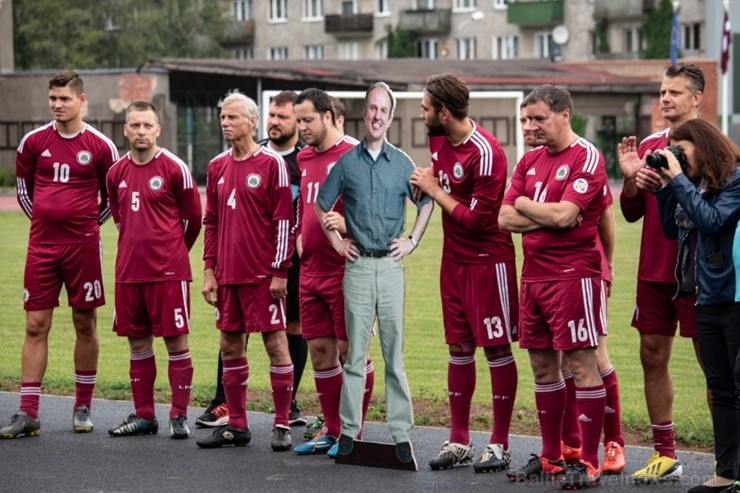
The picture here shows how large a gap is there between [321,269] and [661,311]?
2165 millimetres

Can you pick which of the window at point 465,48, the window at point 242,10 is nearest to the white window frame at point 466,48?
the window at point 465,48

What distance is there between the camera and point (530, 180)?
8383 millimetres

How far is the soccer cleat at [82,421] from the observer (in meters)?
9.93

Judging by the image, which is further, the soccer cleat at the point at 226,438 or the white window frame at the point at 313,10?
the white window frame at the point at 313,10

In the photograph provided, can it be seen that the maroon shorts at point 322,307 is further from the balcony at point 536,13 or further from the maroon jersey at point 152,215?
the balcony at point 536,13

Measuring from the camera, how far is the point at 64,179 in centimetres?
1006

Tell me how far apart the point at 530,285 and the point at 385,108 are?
147 centimetres

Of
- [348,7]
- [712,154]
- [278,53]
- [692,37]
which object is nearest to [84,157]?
[712,154]

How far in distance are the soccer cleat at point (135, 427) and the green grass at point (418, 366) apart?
1253 millimetres

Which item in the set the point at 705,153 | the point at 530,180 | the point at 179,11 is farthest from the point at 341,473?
the point at 179,11

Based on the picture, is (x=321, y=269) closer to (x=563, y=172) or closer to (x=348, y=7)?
(x=563, y=172)

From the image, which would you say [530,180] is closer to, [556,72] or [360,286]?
[360,286]

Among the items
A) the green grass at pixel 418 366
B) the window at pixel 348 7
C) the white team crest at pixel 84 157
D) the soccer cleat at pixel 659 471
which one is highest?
the window at pixel 348 7

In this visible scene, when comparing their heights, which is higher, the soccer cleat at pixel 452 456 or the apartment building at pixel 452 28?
the apartment building at pixel 452 28
